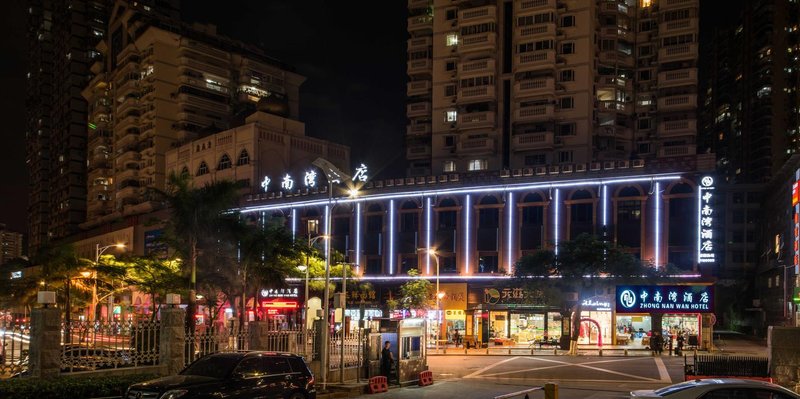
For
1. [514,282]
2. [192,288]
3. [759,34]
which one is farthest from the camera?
[759,34]

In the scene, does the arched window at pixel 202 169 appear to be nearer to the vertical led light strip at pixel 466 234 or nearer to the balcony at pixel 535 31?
the vertical led light strip at pixel 466 234

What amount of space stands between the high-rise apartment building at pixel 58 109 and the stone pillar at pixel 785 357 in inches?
4827

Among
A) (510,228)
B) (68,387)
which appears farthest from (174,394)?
(510,228)

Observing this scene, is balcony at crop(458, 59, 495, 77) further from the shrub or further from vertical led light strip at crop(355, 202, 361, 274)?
the shrub

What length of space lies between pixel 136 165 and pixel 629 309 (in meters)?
95.7

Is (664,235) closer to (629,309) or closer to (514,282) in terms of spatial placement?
(514,282)

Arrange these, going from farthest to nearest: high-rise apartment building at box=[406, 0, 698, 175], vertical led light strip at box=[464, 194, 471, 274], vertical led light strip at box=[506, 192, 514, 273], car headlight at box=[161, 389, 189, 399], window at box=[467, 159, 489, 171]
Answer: window at box=[467, 159, 489, 171] → high-rise apartment building at box=[406, 0, 698, 175] → vertical led light strip at box=[464, 194, 471, 274] → vertical led light strip at box=[506, 192, 514, 273] → car headlight at box=[161, 389, 189, 399]

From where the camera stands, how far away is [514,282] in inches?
2071

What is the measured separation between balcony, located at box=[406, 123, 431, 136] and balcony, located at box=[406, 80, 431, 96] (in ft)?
11.3

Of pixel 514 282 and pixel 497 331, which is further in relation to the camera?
pixel 497 331

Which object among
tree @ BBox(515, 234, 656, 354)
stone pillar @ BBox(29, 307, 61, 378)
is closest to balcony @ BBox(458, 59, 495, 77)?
tree @ BBox(515, 234, 656, 354)

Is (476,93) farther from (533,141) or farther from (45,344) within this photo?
(45,344)

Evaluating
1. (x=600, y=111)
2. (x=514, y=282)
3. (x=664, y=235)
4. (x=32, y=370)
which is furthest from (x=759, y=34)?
(x=32, y=370)

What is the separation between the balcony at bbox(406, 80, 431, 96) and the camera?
79312 millimetres
